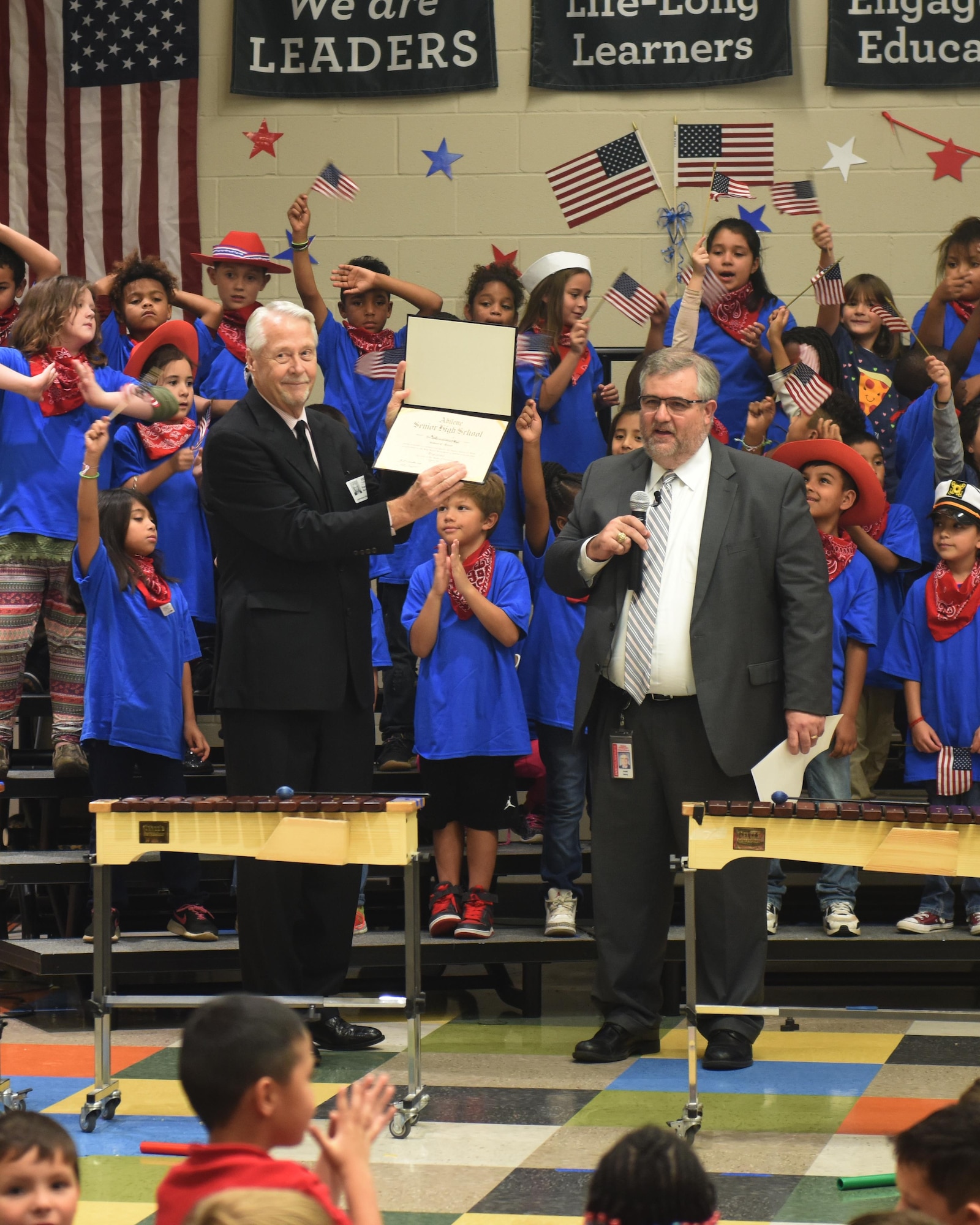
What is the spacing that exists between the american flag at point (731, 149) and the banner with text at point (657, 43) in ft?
4.22

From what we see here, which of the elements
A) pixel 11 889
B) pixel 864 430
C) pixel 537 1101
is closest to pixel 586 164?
pixel 864 430

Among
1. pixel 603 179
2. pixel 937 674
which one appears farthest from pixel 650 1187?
pixel 603 179

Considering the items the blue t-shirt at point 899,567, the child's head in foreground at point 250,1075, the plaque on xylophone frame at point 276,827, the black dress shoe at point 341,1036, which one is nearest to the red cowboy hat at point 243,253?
the blue t-shirt at point 899,567

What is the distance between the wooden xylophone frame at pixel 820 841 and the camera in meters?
3.58

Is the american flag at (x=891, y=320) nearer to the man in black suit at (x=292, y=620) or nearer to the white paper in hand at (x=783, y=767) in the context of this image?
the white paper in hand at (x=783, y=767)

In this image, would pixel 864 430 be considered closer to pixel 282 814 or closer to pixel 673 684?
pixel 673 684

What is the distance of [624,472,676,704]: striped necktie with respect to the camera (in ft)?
13.7

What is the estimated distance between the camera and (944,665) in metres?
5.06

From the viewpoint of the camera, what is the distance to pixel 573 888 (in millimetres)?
5000

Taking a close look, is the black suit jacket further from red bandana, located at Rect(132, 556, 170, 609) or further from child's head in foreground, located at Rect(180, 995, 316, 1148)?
child's head in foreground, located at Rect(180, 995, 316, 1148)

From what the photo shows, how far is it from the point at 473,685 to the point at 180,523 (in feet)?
4.73

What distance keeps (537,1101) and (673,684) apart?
44.2 inches

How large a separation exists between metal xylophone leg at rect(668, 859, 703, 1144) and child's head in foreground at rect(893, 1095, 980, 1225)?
149 centimetres

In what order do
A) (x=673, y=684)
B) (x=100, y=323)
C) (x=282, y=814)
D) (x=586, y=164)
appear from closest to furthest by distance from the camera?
1. (x=282, y=814)
2. (x=673, y=684)
3. (x=100, y=323)
4. (x=586, y=164)
